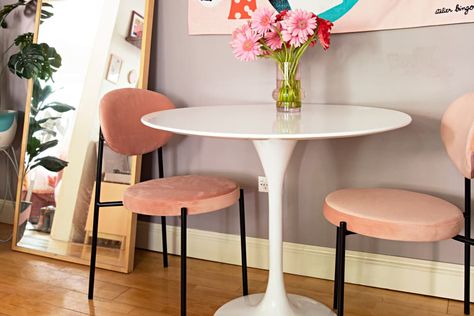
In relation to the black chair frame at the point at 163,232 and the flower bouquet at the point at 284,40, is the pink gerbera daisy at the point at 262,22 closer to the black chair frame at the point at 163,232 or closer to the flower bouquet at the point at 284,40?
the flower bouquet at the point at 284,40

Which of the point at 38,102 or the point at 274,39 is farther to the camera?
the point at 38,102

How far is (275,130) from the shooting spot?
153 centimetres

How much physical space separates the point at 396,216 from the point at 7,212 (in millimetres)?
2548

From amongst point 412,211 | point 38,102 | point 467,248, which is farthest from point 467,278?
point 38,102

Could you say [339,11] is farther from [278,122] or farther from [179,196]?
[179,196]

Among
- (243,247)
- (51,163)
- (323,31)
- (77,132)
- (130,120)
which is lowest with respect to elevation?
(243,247)

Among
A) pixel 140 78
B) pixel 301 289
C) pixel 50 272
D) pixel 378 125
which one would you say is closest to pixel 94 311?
pixel 50 272

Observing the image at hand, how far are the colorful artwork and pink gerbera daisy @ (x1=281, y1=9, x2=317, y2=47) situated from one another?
0.40 m

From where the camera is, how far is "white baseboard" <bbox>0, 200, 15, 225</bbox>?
3.17 meters

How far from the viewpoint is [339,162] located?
2307mm

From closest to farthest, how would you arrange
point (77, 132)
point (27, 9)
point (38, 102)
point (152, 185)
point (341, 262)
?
point (341, 262) < point (152, 185) < point (77, 132) < point (38, 102) < point (27, 9)

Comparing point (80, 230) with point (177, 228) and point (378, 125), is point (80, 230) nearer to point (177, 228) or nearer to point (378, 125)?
point (177, 228)

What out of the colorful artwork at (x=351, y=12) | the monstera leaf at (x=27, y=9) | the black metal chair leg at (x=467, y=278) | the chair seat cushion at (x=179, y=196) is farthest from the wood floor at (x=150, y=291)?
the monstera leaf at (x=27, y=9)

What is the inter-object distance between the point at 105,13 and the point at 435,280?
206 centimetres
